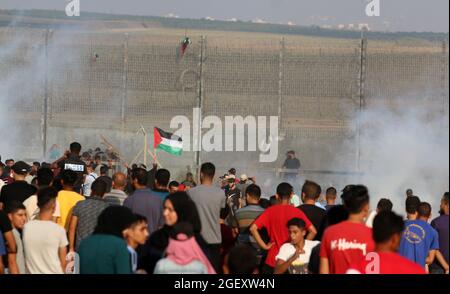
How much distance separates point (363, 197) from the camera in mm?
8953

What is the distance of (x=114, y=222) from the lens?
877 cm

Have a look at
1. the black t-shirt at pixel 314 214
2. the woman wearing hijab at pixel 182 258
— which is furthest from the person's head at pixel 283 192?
the woman wearing hijab at pixel 182 258

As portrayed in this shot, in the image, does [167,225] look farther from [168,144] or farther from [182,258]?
[168,144]

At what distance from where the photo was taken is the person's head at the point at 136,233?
913 centimetres

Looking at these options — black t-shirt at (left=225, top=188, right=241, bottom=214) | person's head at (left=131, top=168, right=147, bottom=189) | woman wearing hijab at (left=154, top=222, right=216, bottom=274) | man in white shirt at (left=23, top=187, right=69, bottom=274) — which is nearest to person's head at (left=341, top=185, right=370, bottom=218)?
woman wearing hijab at (left=154, top=222, right=216, bottom=274)

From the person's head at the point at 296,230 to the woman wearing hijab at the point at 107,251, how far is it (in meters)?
2.37

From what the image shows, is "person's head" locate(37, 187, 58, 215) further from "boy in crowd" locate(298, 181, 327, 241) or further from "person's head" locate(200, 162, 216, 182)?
"boy in crowd" locate(298, 181, 327, 241)

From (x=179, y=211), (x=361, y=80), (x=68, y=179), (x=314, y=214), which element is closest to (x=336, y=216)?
(x=179, y=211)

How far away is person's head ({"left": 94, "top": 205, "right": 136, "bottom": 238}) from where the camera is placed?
8758 millimetres
